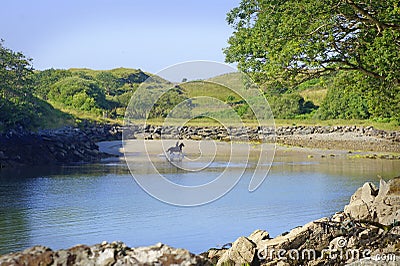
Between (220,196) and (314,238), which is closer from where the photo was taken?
(314,238)

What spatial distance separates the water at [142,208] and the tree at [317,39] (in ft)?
13.5

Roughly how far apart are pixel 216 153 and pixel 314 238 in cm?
3292

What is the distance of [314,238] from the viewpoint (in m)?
9.87

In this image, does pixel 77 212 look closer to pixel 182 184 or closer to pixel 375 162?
pixel 182 184

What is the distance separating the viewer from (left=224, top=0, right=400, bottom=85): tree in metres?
11.6

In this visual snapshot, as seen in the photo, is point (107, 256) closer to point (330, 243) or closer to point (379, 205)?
point (330, 243)

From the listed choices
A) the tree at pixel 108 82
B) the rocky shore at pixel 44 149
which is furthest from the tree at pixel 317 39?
the tree at pixel 108 82

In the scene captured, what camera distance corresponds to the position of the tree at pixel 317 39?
11.6 meters

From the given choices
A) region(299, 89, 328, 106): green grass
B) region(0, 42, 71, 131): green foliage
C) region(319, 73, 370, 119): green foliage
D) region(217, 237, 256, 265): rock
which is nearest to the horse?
region(0, 42, 71, 131): green foliage

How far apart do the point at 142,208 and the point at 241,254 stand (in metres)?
10.5

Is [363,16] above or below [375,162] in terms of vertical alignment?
above

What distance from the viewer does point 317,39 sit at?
39.4ft

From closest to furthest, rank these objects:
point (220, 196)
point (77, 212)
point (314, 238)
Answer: point (314, 238), point (77, 212), point (220, 196)

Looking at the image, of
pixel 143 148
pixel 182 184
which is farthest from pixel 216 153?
pixel 182 184
